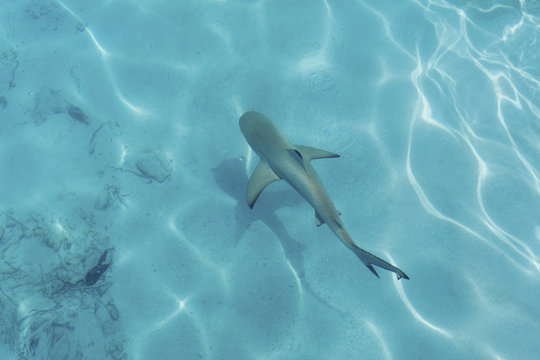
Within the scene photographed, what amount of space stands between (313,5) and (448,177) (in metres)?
3.36

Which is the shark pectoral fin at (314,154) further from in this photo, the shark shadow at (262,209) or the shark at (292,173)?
the shark shadow at (262,209)

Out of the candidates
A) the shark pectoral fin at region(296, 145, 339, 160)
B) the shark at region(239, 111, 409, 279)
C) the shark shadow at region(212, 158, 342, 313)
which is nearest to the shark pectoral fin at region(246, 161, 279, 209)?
the shark at region(239, 111, 409, 279)

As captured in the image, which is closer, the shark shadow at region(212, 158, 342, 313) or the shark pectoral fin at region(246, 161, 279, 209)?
the shark pectoral fin at region(246, 161, 279, 209)

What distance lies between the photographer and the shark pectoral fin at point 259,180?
371 centimetres

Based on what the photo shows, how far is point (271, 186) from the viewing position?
4.40 meters

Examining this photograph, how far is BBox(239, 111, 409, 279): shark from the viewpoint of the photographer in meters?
3.04

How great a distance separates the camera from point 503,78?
17.5 feet

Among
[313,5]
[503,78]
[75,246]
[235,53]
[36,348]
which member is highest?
[503,78]

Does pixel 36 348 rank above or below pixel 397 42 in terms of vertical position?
below

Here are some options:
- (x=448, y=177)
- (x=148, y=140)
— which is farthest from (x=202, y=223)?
(x=448, y=177)

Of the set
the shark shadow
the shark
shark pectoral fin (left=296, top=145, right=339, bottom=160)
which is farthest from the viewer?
the shark shadow

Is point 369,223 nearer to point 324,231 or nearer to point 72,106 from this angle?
point 324,231

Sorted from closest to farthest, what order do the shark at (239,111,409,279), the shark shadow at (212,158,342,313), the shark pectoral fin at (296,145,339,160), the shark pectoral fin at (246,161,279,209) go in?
the shark at (239,111,409,279) < the shark pectoral fin at (246,161,279,209) < the shark pectoral fin at (296,145,339,160) < the shark shadow at (212,158,342,313)

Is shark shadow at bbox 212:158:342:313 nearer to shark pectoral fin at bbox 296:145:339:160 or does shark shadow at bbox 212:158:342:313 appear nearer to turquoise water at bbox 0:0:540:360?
turquoise water at bbox 0:0:540:360
